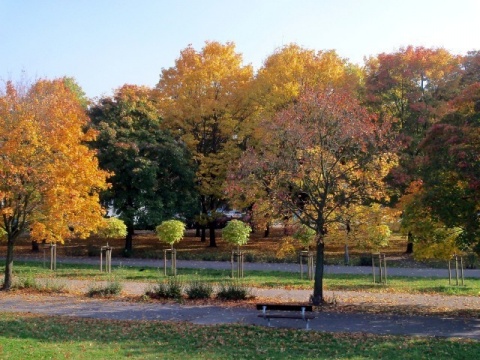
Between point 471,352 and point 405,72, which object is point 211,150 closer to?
point 405,72

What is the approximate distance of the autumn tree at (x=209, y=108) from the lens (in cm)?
3684

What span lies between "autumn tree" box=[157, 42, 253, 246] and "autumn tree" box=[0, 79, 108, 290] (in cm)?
1635

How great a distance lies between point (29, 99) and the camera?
20953mm

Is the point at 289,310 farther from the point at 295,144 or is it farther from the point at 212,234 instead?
the point at 212,234

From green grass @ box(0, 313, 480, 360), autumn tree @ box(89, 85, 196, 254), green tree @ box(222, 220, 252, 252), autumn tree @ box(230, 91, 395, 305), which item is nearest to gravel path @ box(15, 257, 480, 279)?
green tree @ box(222, 220, 252, 252)

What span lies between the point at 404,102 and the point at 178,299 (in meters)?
21.3

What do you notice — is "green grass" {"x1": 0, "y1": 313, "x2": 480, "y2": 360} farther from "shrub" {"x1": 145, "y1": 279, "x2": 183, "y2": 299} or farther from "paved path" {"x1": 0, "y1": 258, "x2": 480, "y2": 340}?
"shrub" {"x1": 145, "y1": 279, "x2": 183, "y2": 299}

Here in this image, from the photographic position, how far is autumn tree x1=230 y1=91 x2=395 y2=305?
1588cm

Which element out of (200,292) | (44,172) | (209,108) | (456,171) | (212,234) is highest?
(209,108)

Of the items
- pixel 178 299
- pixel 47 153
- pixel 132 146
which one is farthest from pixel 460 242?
pixel 132 146

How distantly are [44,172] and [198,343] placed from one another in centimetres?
1038

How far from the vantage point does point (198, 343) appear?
11.5 metres

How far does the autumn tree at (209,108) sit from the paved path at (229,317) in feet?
64.1

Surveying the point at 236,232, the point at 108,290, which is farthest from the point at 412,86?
the point at 108,290
